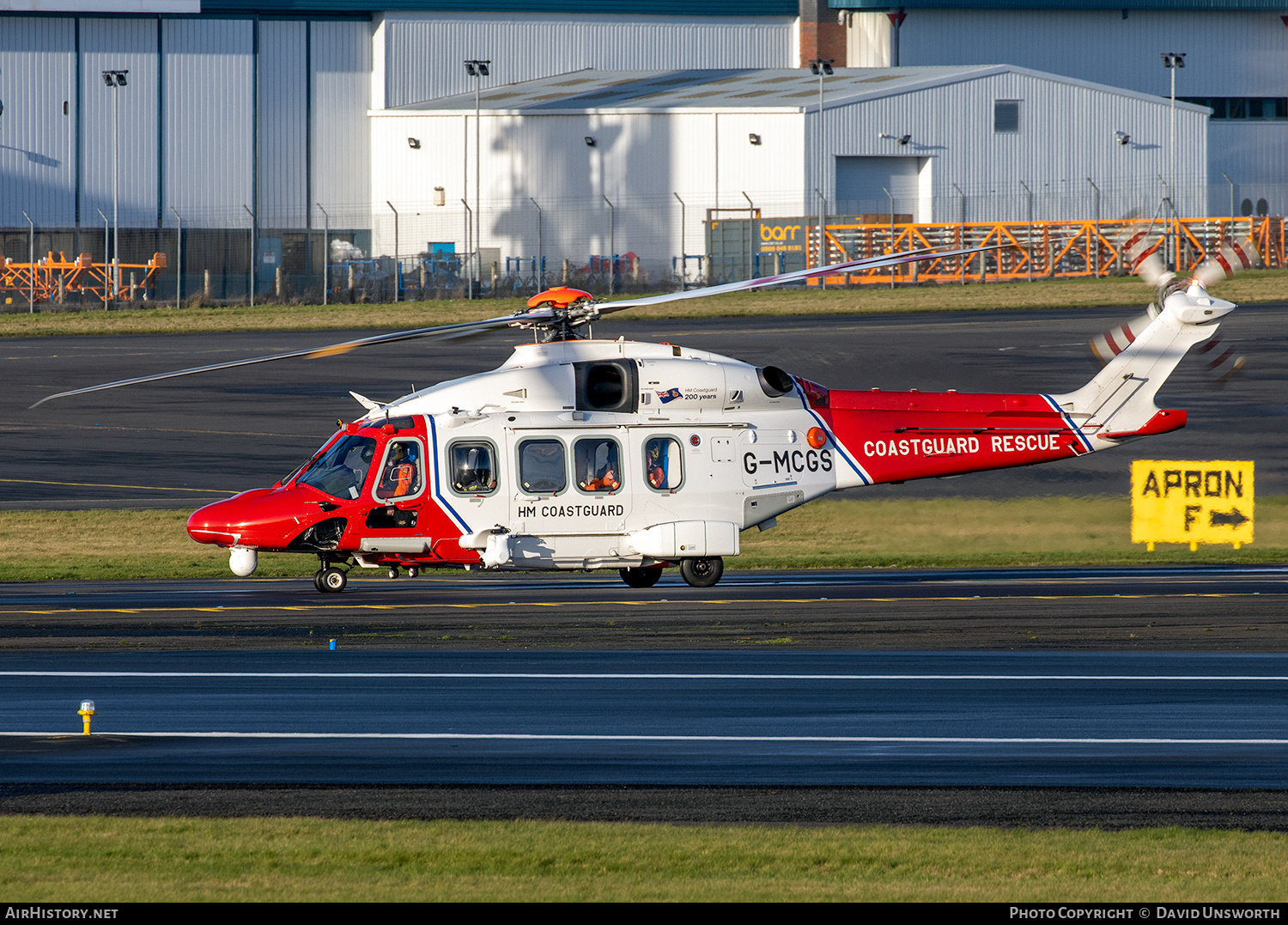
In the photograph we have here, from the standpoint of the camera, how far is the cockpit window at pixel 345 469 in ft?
65.9

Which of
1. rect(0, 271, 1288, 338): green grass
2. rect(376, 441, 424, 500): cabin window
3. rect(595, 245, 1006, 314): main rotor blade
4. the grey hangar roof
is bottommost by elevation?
rect(376, 441, 424, 500): cabin window

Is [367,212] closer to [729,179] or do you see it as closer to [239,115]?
[239,115]

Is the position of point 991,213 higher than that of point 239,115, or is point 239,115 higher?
point 239,115

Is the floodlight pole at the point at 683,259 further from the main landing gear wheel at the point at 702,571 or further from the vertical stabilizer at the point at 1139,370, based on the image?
the main landing gear wheel at the point at 702,571

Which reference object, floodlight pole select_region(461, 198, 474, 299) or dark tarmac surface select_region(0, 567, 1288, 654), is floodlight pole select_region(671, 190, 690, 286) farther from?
dark tarmac surface select_region(0, 567, 1288, 654)

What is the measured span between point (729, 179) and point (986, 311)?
1480 centimetres

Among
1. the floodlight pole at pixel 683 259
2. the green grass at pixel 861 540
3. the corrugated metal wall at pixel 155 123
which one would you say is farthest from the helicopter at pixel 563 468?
the corrugated metal wall at pixel 155 123

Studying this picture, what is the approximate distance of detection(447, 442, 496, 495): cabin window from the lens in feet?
66.0

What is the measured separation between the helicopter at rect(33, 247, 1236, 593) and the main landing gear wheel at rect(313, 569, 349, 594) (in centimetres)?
2

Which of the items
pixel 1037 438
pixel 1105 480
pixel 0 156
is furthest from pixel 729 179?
pixel 1037 438

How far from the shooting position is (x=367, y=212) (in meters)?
65.0

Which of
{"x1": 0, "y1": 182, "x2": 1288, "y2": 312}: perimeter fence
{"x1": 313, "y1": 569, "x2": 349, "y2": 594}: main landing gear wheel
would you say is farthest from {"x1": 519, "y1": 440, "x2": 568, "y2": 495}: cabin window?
{"x1": 0, "y1": 182, "x2": 1288, "y2": 312}: perimeter fence

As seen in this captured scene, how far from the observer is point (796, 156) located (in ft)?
191

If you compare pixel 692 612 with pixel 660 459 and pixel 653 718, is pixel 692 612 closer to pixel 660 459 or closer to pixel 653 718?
pixel 660 459
